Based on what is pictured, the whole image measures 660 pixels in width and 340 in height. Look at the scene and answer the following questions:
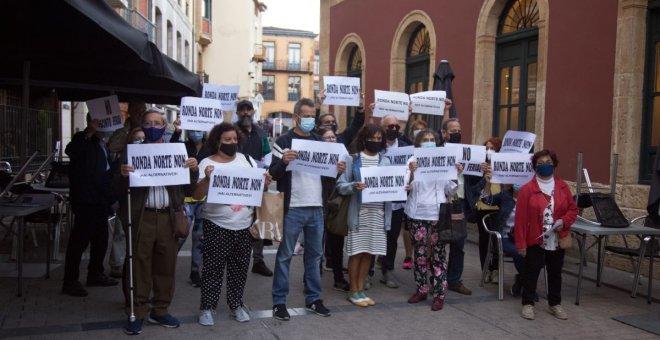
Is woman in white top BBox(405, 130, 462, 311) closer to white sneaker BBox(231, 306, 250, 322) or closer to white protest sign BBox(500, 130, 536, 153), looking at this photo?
white protest sign BBox(500, 130, 536, 153)

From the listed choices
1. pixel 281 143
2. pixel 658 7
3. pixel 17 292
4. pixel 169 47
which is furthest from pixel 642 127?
pixel 169 47

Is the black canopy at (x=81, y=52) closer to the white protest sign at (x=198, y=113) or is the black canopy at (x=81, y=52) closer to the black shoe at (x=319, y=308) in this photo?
the white protest sign at (x=198, y=113)

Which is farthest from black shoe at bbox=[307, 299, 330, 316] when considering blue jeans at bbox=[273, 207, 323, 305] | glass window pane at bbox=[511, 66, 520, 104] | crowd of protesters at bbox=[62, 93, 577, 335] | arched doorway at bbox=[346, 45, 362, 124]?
arched doorway at bbox=[346, 45, 362, 124]

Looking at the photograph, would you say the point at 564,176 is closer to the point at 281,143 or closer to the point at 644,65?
the point at 644,65

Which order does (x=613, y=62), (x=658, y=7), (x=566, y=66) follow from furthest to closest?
(x=566, y=66) → (x=613, y=62) → (x=658, y=7)

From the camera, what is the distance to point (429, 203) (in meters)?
6.16

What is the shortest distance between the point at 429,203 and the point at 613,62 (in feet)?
14.0

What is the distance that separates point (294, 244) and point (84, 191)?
223 cm

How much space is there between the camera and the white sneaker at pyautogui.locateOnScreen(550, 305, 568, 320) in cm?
592

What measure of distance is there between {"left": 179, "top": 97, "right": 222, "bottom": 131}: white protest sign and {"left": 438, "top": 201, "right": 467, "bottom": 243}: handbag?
265 cm

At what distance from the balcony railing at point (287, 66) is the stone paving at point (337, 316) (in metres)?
66.6

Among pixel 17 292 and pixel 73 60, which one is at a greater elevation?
pixel 73 60

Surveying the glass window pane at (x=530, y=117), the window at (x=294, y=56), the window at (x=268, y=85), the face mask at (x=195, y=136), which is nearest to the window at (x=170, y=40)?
the glass window pane at (x=530, y=117)

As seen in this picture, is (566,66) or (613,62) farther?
(566,66)
